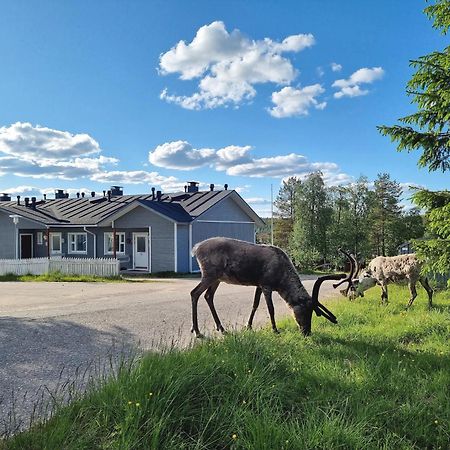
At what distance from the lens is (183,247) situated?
2742 cm

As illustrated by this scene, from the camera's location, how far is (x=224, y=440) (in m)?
3.76

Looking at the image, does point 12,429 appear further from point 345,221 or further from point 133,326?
point 345,221

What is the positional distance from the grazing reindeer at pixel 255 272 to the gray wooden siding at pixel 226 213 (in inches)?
789

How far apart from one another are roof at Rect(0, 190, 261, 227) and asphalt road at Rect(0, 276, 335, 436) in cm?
A: 1232

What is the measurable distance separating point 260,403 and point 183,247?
2341 centimetres

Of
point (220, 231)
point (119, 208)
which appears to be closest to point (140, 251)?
point (119, 208)

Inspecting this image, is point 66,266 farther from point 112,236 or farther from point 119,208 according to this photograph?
point 119,208

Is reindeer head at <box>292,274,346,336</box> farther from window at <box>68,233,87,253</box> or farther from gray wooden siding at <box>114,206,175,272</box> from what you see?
window at <box>68,233,87,253</box>

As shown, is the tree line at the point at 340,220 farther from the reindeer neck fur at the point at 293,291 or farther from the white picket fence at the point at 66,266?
the reindeer neck fur at the point at 293,291

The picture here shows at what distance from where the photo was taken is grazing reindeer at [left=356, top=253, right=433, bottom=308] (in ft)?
35.1

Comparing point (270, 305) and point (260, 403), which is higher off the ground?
point (270, 305)

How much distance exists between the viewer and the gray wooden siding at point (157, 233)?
27.2 meters

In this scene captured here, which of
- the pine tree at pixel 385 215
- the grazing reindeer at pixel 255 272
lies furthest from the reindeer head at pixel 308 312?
the pine tree at pixel 385 215

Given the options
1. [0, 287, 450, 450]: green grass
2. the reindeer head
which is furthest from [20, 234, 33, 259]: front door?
[0, 287, 450, 450]: green grass
